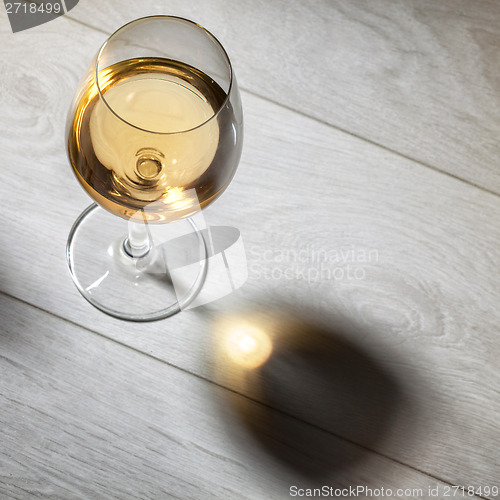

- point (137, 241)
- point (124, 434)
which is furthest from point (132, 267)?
point (124, 434)

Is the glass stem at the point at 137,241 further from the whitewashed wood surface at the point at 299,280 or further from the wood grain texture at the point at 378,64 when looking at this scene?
the wood grain texture at the point at 378,64

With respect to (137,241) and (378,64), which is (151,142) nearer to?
(137,241)

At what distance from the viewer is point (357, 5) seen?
0.62 meters

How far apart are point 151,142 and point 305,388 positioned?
26 centimetres

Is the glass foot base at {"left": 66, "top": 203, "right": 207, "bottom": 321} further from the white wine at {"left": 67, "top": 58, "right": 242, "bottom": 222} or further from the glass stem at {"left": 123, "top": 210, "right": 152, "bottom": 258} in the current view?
the white wine at {"left": 67, "top": 58, "right": 242, "bottom": 222}

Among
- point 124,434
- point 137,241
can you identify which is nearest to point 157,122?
point 137,241

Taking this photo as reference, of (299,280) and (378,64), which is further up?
(378,64)

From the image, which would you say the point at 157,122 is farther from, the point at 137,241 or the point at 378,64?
the point at 378,64

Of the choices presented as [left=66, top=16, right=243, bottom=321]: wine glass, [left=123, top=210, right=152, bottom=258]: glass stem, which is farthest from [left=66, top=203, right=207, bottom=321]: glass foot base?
A: [left=66, top=16, right=243, bottom=321]: wine glass

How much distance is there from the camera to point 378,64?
61 cm

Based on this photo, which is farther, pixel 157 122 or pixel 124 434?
pixel 124 434

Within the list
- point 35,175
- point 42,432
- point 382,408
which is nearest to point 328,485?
point 382,408

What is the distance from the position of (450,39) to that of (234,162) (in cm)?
33

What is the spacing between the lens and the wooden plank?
0.52m
